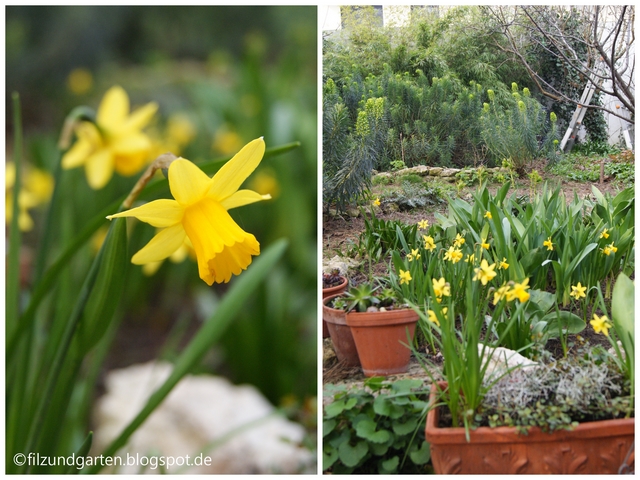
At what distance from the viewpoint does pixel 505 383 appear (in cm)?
141

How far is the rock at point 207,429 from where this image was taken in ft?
5.26

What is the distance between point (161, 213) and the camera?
93 centimetres

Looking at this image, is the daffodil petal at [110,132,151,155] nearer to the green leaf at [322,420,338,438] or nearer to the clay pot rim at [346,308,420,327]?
the clay pot rim at [346,308,420,327]

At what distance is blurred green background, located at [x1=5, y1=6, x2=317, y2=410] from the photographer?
Answer: 1715mm

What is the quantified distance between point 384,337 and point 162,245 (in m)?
0.78

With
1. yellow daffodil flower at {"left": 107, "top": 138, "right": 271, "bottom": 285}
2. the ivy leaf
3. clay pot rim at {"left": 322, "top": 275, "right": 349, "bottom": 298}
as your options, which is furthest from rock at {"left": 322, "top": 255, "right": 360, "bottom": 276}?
yellow daffodil flower at {"left": 107, "top": 138, "right": 271, "bottom": 285}

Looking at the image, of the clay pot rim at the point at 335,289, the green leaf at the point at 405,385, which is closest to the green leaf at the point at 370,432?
the green leaf at the point at 405,385

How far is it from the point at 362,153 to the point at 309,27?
975mm

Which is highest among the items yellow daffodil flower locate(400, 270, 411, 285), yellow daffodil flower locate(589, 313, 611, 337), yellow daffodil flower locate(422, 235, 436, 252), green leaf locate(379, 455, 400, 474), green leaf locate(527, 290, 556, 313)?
yellow daffodil flower locate(422, 235, 436, 252)

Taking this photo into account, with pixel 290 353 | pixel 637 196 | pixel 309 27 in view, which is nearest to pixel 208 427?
pixel 290 353

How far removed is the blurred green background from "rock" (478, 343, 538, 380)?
56 centimetres

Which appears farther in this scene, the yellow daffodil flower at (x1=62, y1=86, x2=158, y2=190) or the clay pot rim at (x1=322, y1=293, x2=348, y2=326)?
the clay pot rim at (x1=322, y1=293, x2=348, y2=326)

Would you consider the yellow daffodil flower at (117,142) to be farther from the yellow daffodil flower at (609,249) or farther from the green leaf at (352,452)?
the yellow daffodil flower at (609,249)

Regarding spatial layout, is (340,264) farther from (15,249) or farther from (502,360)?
(15,249)
